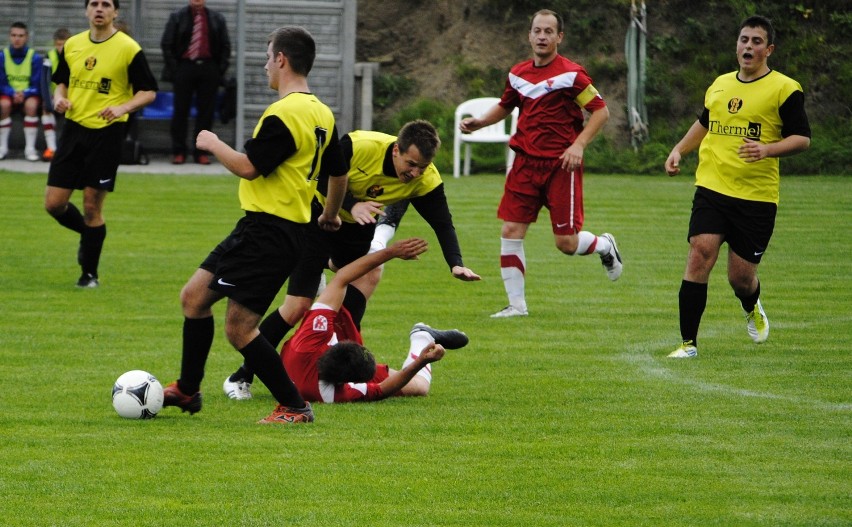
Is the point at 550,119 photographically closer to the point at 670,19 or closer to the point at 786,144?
the point at 786,144

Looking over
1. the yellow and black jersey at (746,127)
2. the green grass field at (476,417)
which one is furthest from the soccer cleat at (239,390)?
the yellow and black jersey at (746,127)

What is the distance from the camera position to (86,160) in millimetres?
10977

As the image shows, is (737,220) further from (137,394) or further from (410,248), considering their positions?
(137,394)

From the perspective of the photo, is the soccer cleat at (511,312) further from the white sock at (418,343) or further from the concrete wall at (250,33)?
the concrete wall at (250,33)

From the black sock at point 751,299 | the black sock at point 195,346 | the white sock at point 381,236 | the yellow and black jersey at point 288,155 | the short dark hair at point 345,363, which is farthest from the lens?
the white sock at point 381,236

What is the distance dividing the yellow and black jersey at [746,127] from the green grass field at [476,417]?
1.13 metres

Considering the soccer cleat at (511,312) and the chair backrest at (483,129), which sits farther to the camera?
the chair backrest at (483,129)

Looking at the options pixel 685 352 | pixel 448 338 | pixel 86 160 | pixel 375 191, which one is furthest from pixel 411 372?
pixel 86 160

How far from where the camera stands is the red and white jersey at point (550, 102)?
33.2 ft

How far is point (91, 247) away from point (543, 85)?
13.3ft

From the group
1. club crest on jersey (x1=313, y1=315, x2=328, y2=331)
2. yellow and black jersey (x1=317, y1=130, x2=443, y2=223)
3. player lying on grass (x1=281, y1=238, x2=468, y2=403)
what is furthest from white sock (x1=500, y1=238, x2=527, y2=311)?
club crest on jersey (x1=313, y1=315, x2=328, y2=331)

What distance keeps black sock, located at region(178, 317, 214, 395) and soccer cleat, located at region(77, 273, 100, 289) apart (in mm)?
4975

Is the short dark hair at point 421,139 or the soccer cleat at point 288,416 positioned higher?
the short dark hair at point 421,139

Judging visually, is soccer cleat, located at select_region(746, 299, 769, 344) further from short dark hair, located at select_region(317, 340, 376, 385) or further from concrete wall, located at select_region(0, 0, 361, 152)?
concrete wall, located at select_region(0, 0, 361, 152)
